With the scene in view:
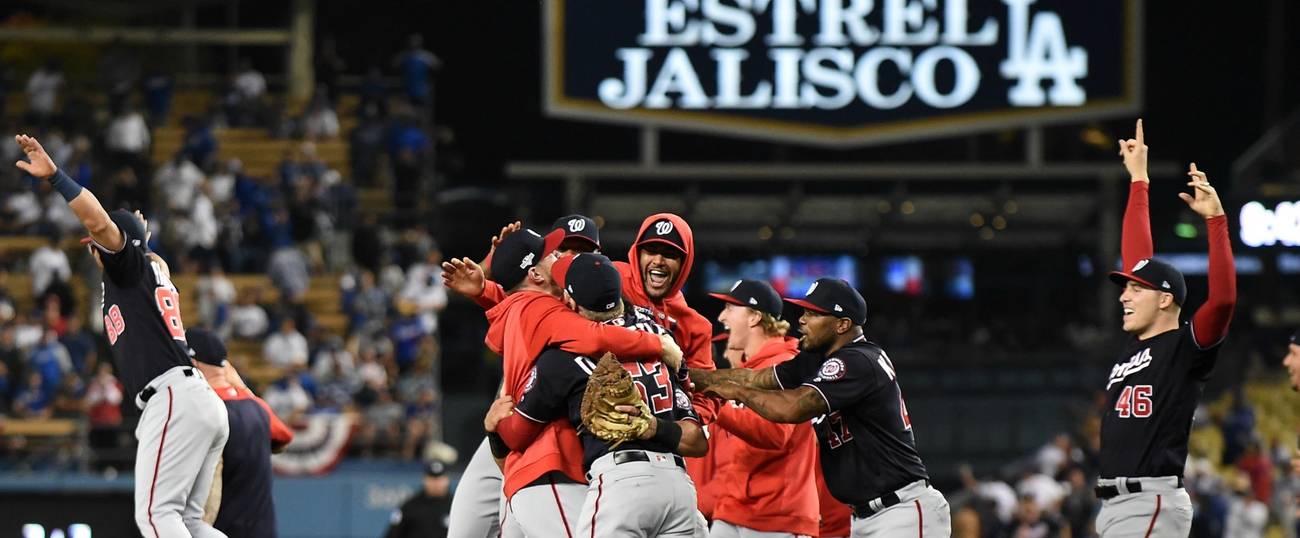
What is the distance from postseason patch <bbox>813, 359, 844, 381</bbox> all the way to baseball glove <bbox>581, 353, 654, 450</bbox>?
0.88m

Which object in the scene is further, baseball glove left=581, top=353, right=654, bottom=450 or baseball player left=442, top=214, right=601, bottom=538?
baseball player left=442, top=214, right=601, bottom=538

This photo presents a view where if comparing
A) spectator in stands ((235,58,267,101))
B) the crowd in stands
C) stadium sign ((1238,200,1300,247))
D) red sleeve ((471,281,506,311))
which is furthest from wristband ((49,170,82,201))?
spectator in stands ((235,58,267,101))

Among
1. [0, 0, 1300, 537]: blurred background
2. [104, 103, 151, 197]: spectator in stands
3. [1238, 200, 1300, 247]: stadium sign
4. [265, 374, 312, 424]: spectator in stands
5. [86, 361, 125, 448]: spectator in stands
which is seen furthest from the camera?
[104, 103, 151, 197]: spectator in stands

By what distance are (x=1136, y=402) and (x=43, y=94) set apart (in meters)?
17.5

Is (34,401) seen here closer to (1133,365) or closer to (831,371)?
(831,371)

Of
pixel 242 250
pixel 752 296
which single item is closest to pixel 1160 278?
pixel 752 296

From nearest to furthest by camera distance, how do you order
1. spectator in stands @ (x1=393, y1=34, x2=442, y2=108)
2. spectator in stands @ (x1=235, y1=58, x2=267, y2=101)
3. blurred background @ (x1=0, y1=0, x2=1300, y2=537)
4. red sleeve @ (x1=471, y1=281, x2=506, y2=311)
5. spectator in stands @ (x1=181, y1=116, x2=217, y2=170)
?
red sleeve @ (x1=471, y1=281, x2=506, y2=311), blurred background @ (x1=0, y1=0, x2=1300, y2=537), spectator in stands @ (x1=181, y1=116, x2=217, y2=170), spectator in stands @ (x1=393, y1=34, x2=442, y2=108), spectator in stands @ (x1=235, y1=58, x2=267, y2=101)

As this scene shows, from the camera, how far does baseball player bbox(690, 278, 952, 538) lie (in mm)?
6781

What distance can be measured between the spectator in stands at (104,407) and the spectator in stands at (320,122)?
5.36 metres

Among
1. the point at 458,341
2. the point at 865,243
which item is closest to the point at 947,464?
the point at 865,243

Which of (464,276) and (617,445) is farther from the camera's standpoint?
(464,276)

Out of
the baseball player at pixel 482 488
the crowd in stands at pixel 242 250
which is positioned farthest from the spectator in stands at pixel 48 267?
the baseball player at pixel 482 488

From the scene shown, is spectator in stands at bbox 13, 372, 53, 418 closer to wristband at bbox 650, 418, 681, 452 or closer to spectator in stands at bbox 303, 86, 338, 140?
spectator in stands at bbox 303, 86, 338, 140

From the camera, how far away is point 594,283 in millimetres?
6238
